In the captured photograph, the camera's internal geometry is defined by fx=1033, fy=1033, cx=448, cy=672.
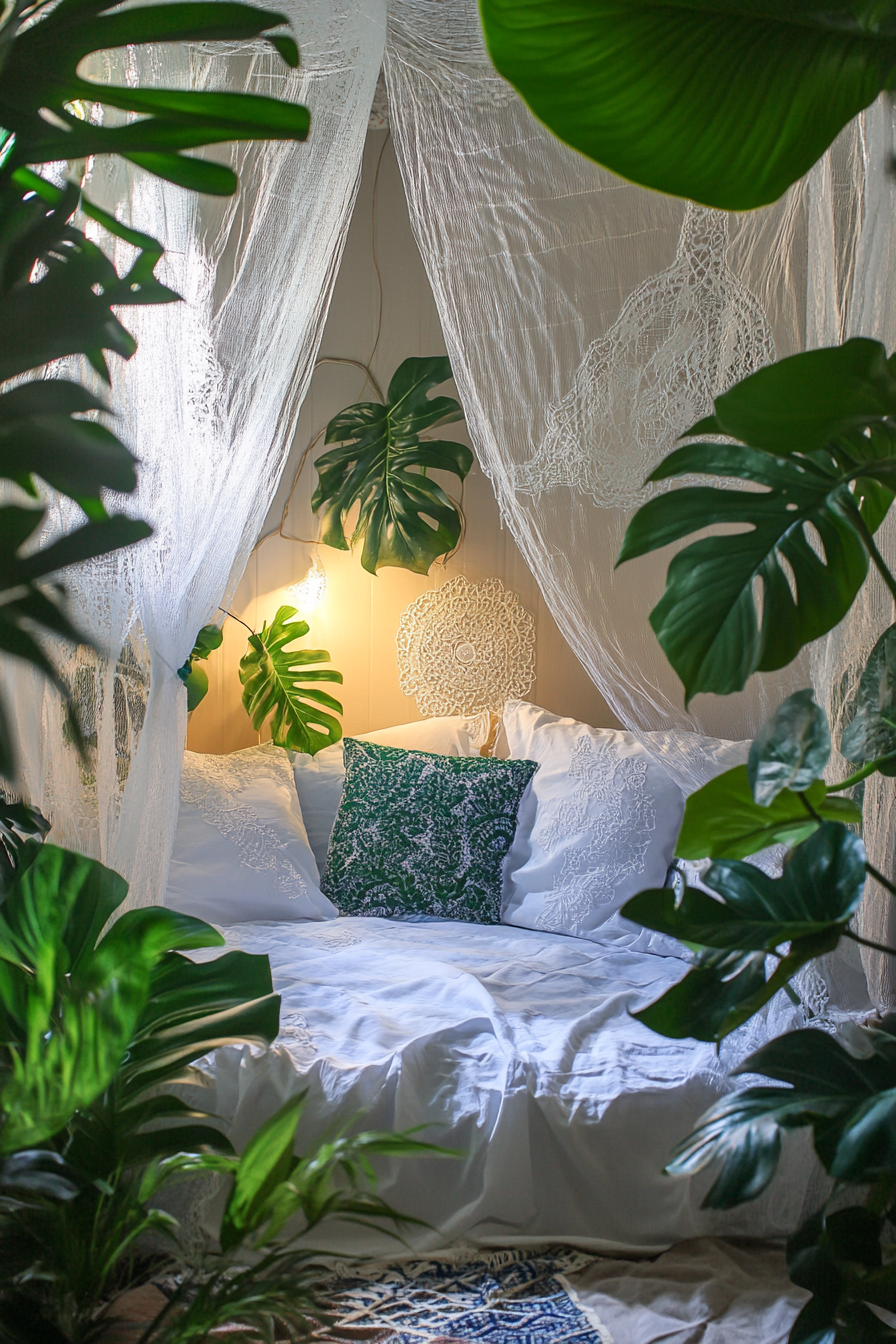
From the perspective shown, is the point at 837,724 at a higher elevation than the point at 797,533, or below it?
below

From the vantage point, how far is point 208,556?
1825 millimetres

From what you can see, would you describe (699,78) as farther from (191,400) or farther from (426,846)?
(426,846)

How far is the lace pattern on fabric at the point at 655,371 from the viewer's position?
1695 mm

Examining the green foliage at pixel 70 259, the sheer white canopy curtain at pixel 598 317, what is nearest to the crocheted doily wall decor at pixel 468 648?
the sheer white canopy curtain at pixel 598 317

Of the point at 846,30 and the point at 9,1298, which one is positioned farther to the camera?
the point at 846,30

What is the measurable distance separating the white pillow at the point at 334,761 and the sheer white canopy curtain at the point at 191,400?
100 cm

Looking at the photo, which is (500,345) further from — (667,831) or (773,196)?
(667,831)

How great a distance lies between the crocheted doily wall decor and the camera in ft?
10.6

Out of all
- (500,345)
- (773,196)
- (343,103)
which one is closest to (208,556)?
(500,345)

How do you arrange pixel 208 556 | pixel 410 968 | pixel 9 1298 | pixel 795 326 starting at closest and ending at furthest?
pixel 9 1298 < pixel 795 326 < pixel 208 556 < pixel 410 968

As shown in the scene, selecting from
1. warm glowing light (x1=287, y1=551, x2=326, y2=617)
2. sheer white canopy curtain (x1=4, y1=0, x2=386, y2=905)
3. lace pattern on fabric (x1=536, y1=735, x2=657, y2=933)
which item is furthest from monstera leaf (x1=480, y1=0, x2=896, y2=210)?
warm glowing light (x1=287, y1=551, x2=326, y2=617)

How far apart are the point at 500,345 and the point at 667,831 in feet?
3.84

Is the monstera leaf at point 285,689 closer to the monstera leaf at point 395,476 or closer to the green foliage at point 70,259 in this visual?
the monstera leaf at point 395,476

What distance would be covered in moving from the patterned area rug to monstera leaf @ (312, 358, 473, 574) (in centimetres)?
198
